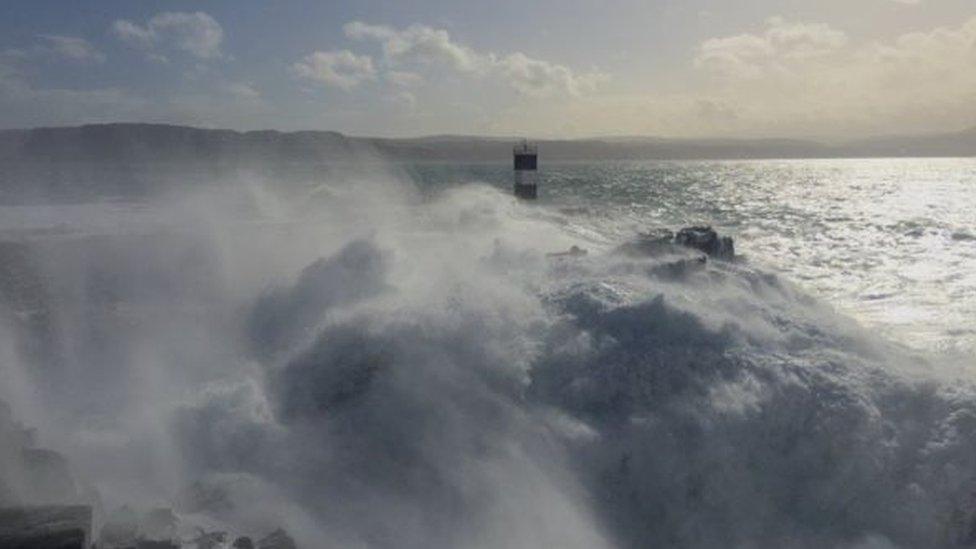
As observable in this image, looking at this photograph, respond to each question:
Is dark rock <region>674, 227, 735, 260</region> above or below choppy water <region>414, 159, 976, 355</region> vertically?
above

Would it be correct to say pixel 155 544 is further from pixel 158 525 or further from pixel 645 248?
pixel 645 248

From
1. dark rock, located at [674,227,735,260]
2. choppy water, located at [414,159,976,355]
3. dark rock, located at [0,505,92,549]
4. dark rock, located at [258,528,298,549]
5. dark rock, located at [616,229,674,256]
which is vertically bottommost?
choppy water, located at [414,159,976,355]

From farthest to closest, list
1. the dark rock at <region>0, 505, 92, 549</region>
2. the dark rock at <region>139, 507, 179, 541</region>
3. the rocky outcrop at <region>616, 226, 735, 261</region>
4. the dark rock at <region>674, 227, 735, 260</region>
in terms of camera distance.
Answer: the dark rock at <region>674, 227, 735, 260</region>, the rocky outcrop at <region>616, 226, 735, 261</region>, the dark rock at <region>139, 507, 179, 541</region>, the dark rock at <region>0, 505, 92, 549</region>

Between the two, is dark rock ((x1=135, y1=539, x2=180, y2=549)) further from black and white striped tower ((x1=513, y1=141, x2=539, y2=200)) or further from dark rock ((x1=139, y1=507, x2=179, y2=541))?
black and white striped tower ((x1=513, y1=141, x2=539, y2=200))

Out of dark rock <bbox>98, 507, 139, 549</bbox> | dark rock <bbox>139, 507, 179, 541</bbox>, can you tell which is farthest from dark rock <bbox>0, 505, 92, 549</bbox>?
dark rock <bbox>139, 507, 179, 541</bbox>

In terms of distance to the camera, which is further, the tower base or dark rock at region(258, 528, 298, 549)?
the tower base

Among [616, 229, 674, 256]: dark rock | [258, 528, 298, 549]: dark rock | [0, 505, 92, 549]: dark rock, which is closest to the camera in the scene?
[0, 505, 92, 549]: dark rock

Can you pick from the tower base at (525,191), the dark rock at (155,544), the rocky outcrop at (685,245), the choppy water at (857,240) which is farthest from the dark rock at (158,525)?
the tower base at (525,191)

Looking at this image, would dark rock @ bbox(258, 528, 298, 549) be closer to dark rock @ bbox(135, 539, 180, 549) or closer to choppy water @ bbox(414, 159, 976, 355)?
dark rock @ bbox(135, 539, 180, 549)

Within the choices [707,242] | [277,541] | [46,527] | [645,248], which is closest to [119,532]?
[46,527]
